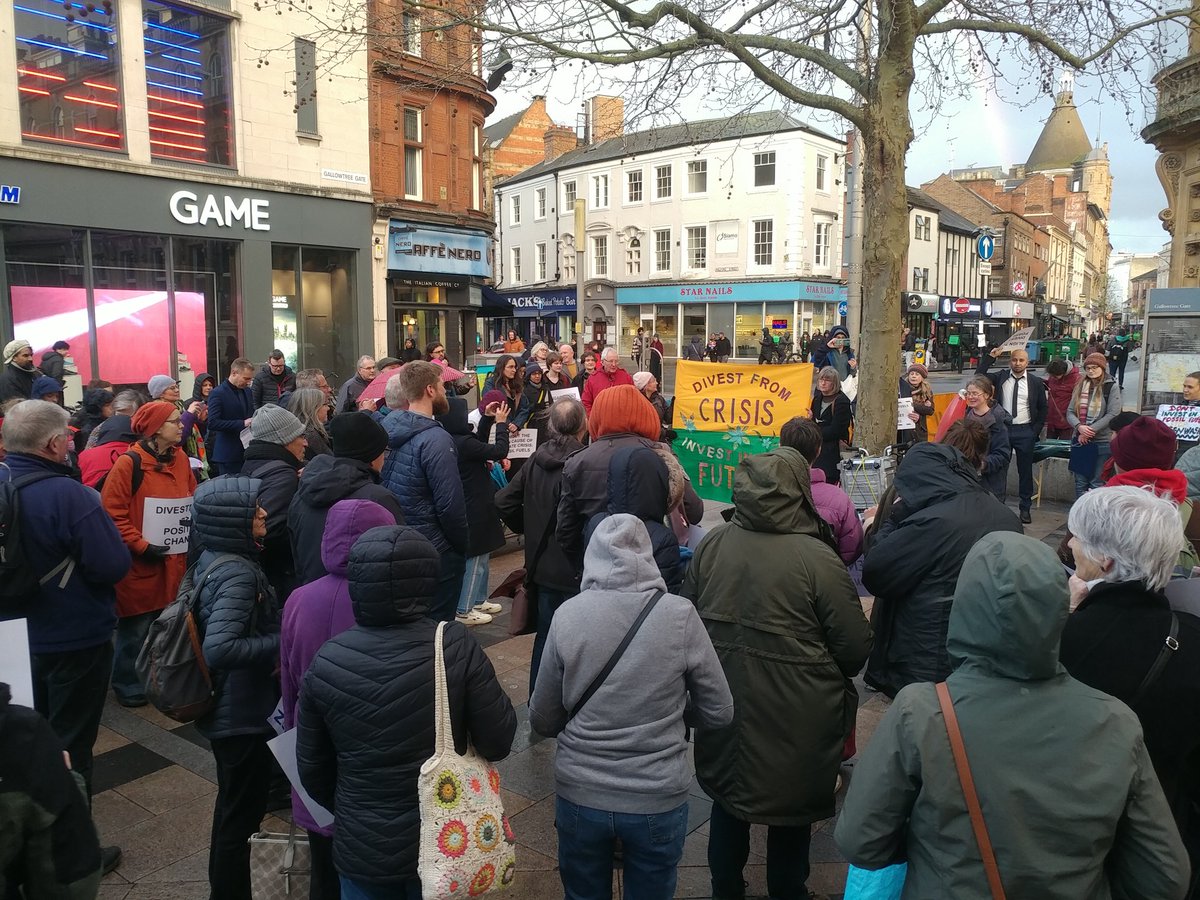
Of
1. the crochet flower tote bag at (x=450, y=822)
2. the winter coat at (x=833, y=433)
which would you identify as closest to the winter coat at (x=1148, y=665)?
the crochet flower tote bag at (x=450, y=822)

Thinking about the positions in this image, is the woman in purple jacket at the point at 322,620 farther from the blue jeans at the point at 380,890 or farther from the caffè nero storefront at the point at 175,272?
the caffè nero storefront at the point at 175,272

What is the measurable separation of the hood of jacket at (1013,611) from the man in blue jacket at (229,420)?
25.6ft

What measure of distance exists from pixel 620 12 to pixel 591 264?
134 ft

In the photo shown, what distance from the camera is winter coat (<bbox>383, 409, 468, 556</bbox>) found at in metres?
4.67

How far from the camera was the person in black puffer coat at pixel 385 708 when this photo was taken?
95.7 inches

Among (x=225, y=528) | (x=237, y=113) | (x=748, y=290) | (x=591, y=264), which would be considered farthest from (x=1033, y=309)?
(x=225, y=528)

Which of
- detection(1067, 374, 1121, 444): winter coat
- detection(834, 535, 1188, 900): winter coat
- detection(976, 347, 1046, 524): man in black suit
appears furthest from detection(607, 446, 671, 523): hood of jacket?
detection(1067, 374, 1121, 444): winter coat

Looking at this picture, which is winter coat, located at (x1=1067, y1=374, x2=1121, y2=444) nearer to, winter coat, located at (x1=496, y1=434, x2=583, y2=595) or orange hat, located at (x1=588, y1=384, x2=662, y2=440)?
orange hat, located at (x1=588, y1=384, x2=662, y2=440)

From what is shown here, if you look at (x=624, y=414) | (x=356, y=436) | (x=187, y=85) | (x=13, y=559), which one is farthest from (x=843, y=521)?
(x=187, y=85)

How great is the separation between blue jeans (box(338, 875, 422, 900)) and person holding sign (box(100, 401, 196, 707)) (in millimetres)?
2906

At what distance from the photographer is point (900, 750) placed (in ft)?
6.31

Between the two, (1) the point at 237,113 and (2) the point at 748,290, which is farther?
(2) the point at 748,290

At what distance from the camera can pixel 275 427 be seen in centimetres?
427

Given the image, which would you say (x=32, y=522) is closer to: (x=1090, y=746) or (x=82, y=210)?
(x=1090, y=746)
